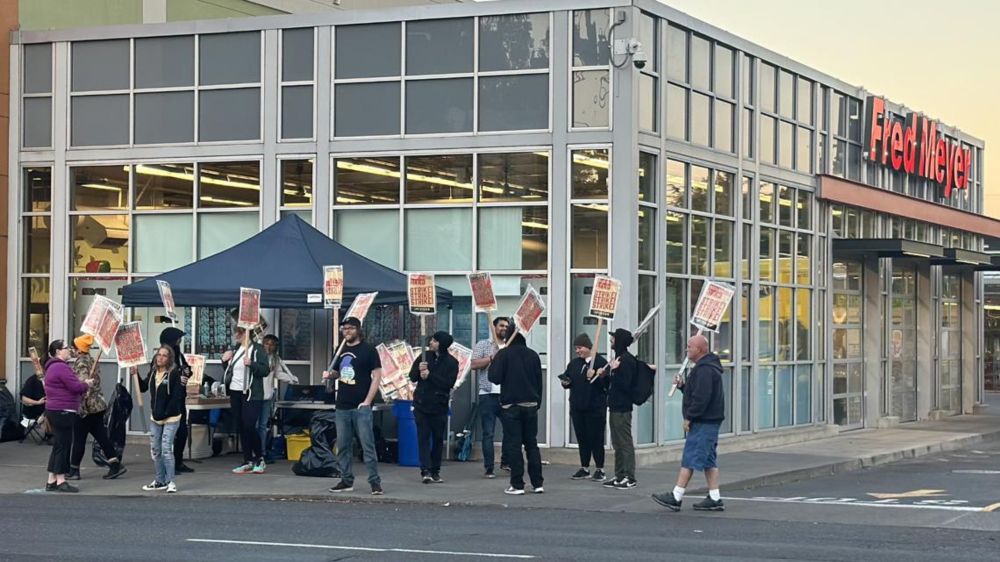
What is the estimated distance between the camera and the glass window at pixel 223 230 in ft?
73.3

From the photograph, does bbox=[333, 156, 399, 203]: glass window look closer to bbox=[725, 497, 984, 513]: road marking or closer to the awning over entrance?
bbox=[725, 497, 984, 513]: road marking

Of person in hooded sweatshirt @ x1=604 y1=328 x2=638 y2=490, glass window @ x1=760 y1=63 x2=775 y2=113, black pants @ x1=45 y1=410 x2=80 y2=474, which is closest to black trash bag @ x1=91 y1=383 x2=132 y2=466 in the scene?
black pants @ x1=45 y1=410 x2=80 y2=474

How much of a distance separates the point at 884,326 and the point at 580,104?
1215 centimetres

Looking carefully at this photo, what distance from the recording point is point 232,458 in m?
20.6

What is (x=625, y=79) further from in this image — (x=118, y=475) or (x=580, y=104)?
(x=118, y=475)

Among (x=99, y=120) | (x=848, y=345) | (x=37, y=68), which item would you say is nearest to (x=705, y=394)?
(x=99, y=120)

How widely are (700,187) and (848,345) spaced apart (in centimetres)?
729

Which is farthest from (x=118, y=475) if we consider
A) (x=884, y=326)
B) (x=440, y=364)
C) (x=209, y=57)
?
(x=884, y=326)

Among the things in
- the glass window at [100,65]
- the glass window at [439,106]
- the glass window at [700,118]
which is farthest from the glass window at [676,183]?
the glass window at [100,65]

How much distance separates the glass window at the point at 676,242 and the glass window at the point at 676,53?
2.05m

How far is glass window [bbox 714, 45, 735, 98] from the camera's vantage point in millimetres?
23047

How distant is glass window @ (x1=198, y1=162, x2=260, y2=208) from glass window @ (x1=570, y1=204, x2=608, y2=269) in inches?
199

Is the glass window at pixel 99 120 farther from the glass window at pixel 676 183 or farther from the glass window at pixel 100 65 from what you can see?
the glass window at pixel 676 183

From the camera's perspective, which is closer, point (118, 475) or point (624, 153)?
point (118, 475)
